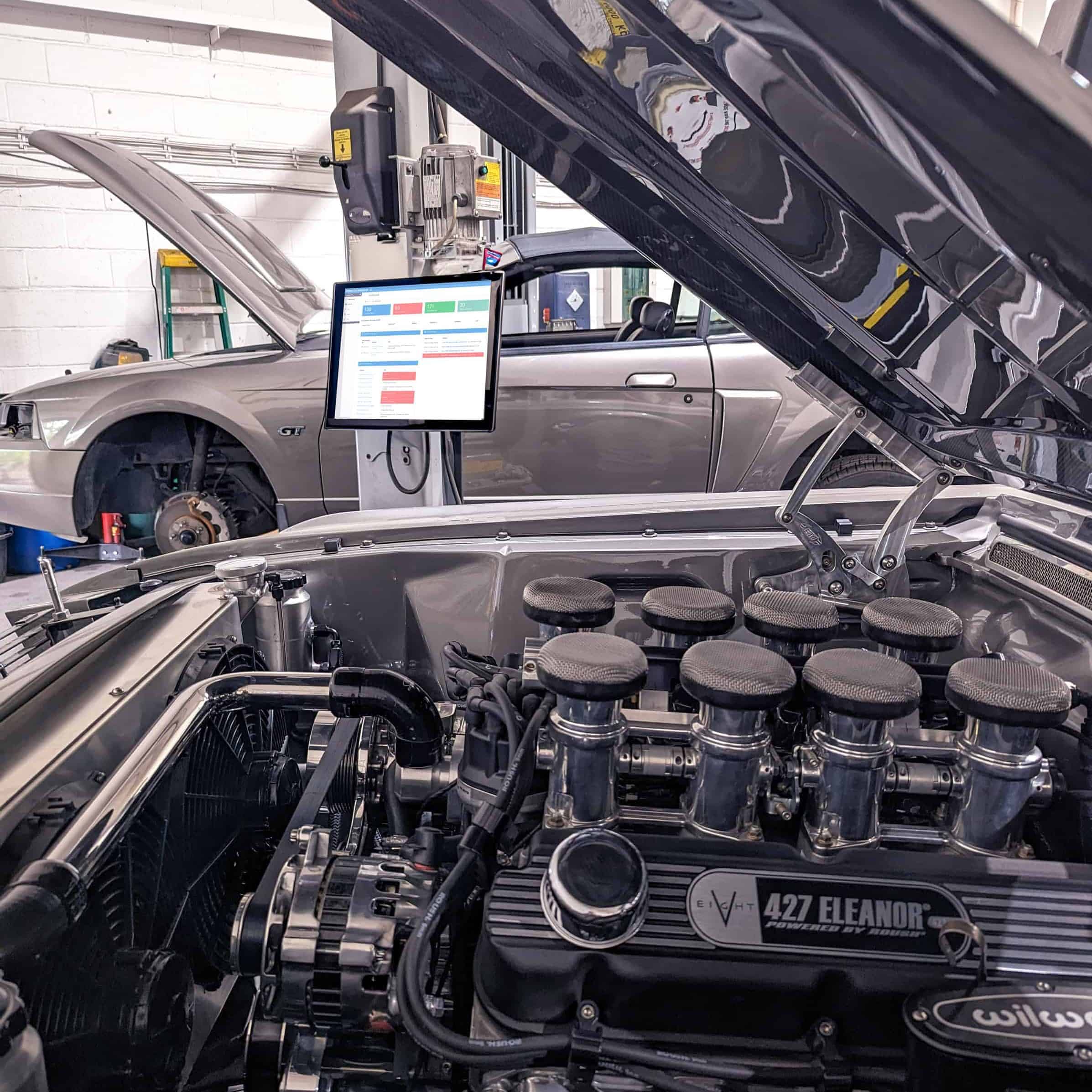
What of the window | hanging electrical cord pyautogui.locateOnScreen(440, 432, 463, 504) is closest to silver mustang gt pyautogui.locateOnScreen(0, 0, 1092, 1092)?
hanging electrical cord pyautogui.locateOnScreen(440, 432, 463, 504)

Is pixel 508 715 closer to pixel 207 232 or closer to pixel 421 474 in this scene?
pixel 421 474

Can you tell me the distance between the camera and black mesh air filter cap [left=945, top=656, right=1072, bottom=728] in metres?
0.77

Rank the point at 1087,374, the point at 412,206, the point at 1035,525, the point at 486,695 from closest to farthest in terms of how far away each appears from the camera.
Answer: the point at 1087,374 → the point at 486,695 → the point at 1035,525 → the point at 412,206

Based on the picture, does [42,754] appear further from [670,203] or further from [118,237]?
[118,237]

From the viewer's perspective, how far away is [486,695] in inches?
37.3

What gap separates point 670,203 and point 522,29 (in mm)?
273

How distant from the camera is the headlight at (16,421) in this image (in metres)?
3.60

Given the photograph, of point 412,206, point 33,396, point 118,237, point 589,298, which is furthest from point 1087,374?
point 589,298

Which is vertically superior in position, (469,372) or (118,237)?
(118,237)

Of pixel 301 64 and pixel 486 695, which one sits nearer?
pixel 486 695

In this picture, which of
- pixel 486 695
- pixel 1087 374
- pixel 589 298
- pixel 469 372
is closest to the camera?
pixel 1087 374

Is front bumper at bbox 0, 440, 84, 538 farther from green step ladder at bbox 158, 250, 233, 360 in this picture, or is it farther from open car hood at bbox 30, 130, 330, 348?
green step ladder at bbox 158, 250, 233, 360

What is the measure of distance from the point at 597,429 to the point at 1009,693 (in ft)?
8.45

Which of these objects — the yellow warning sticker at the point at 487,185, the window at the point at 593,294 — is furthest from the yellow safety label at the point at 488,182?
the window at the point at 593,294
